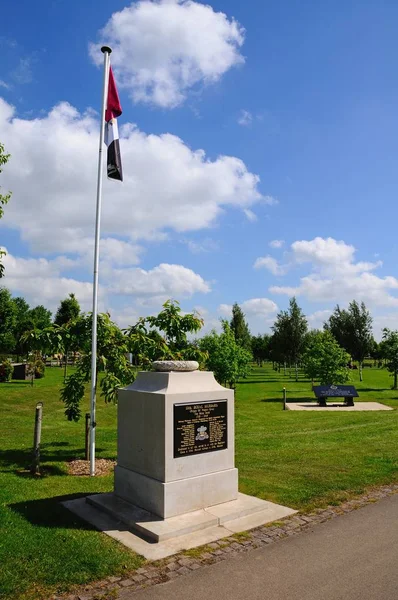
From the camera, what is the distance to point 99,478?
9.78 m

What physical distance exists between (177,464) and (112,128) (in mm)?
7742

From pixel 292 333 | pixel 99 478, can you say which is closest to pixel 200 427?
pixel 99 478

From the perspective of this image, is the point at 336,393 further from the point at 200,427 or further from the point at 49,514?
the point at 49,514

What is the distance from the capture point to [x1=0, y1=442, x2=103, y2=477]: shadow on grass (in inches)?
407

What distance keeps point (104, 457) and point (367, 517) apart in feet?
21.8

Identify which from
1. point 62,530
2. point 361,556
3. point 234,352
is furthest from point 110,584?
point 234,352

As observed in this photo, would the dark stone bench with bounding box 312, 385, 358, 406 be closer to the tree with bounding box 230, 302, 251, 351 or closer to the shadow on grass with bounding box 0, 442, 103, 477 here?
the shadow on grass with bounding box 0, 442, 103, 477

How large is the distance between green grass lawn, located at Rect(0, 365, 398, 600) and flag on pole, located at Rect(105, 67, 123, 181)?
6.94m

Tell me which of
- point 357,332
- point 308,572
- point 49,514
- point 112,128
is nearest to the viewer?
point 308,572

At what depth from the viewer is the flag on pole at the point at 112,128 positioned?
35.7 feet

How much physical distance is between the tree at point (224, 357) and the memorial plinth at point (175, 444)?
19.6m

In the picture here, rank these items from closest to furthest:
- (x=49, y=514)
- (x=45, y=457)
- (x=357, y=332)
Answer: (x=49, y=514) < (x=45, y=457) < (x=357, y=332)

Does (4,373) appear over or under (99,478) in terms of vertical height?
over

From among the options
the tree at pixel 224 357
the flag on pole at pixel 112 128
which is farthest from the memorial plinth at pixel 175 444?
the tree at pixel 224 357
